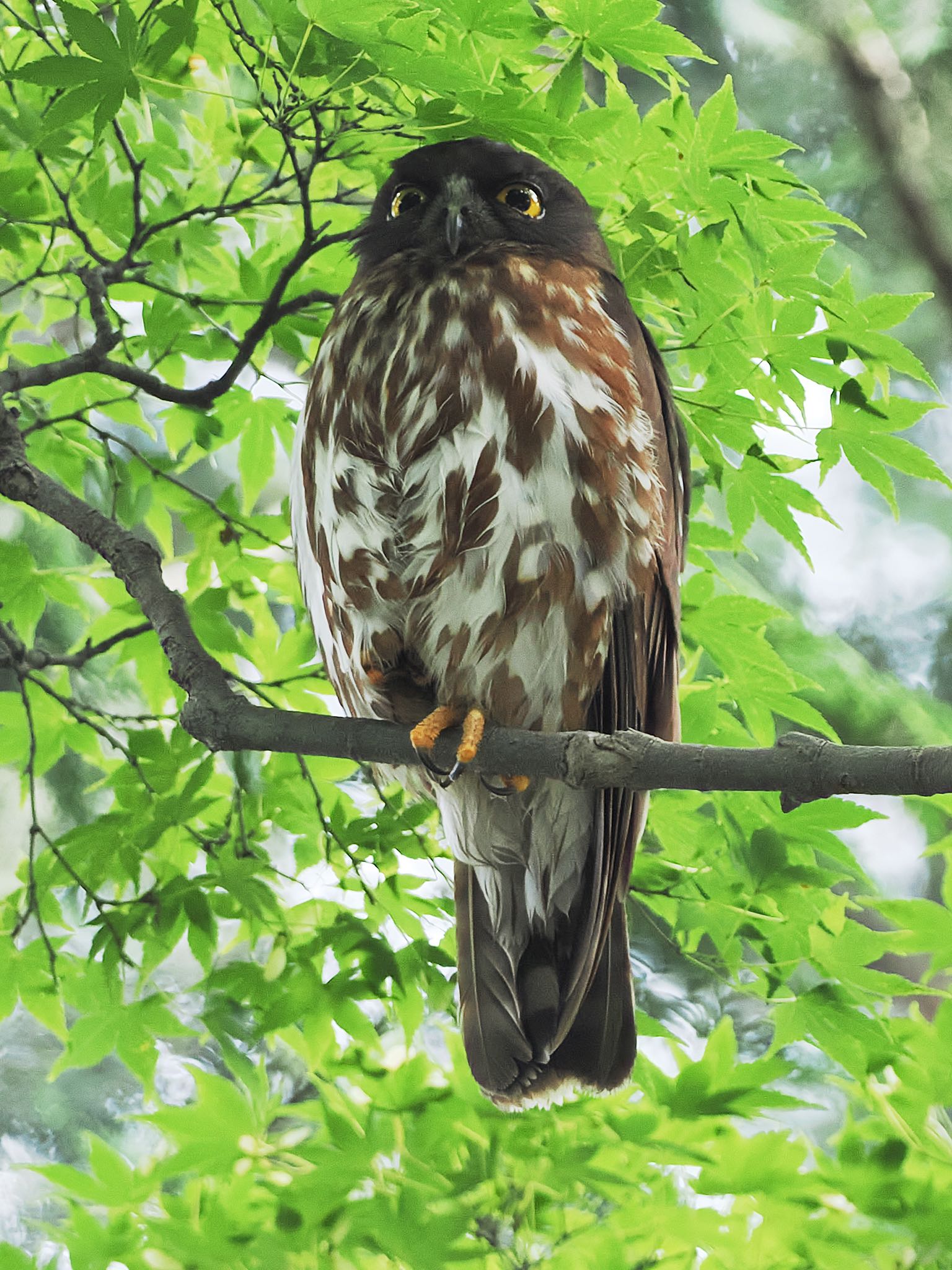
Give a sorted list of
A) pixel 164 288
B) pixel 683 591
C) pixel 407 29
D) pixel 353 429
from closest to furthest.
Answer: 1. pixel 407 29
2. pixel 353 429
3. pixel 164 288
4. pixel 683 591

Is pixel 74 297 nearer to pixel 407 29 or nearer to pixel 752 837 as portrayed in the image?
pixel 407 29

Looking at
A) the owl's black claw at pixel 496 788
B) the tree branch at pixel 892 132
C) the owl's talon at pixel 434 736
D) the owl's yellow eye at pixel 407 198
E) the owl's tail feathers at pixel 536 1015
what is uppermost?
the tree branch at pixel 892 132

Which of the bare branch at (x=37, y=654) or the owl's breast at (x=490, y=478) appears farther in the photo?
the bare branch at (x=37, y=654)

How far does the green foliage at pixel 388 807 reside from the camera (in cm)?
147

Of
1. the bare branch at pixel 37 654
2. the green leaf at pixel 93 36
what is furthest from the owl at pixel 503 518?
the green leaf at pixel 93 36

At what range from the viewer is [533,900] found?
178 centimetres

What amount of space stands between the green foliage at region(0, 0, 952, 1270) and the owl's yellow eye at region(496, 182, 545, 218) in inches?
2.1

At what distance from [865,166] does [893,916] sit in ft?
9.37

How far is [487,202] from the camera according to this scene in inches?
63.2

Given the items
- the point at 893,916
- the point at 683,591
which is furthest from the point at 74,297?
the point at 893,916

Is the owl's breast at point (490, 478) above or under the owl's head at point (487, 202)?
under

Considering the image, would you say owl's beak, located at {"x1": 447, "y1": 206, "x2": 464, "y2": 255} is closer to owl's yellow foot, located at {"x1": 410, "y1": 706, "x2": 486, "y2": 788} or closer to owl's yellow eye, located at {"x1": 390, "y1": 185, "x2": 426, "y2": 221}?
owl's yellow eye, located at {"x1": 390, "y1": 185, "x2": 426, "y2": 221}

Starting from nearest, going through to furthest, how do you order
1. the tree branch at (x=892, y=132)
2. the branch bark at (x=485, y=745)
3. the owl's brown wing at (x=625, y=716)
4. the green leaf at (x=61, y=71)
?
the branch bark at (x=485, y=745) → the green leaf at (x=61, y=71) → the owl's brown wing at (x=625, y=716) → the tree branch at (x=892, y=132)

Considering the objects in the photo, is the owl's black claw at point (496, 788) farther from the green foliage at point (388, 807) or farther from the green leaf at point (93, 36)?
the green leaf at point (93, 36)
